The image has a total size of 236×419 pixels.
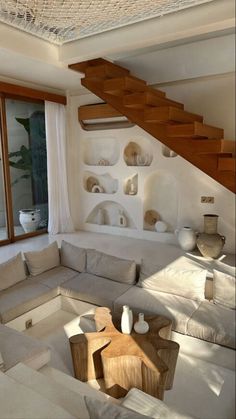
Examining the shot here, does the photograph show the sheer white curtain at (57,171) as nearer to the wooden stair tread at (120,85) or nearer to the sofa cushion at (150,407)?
the wooden stair tread at (120,85)

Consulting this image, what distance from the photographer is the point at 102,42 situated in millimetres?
2502

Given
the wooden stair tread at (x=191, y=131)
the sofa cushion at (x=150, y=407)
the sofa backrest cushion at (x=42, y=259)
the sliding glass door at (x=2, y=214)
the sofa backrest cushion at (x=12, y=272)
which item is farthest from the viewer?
the sliding glass door at (x=2, y=214)

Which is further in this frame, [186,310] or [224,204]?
[224,204]

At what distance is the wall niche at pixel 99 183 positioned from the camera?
13.9 feet

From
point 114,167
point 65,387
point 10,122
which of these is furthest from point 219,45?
point 65,387

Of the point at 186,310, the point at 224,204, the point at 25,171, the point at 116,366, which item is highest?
the point at 25,171

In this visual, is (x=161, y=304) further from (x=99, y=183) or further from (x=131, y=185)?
(x=99, y=183)

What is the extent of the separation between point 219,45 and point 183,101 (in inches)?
31.9

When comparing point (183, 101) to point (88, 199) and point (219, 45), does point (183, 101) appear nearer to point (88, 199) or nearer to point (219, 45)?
point (219, 45)

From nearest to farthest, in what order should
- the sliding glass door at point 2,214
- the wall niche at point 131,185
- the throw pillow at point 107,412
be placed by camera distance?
the throw pillow at point 107,412
the sliding glass door at point 2,214
the wall niche at point 131,185

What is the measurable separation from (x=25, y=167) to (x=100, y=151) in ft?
3.36

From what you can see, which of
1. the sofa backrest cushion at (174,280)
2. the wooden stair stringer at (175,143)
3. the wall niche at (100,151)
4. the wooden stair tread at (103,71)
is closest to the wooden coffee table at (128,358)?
the sofa backrest cushion at (174,280)

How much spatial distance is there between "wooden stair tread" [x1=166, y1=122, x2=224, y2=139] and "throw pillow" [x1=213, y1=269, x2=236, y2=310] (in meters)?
1.14

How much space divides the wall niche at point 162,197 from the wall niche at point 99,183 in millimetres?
522
